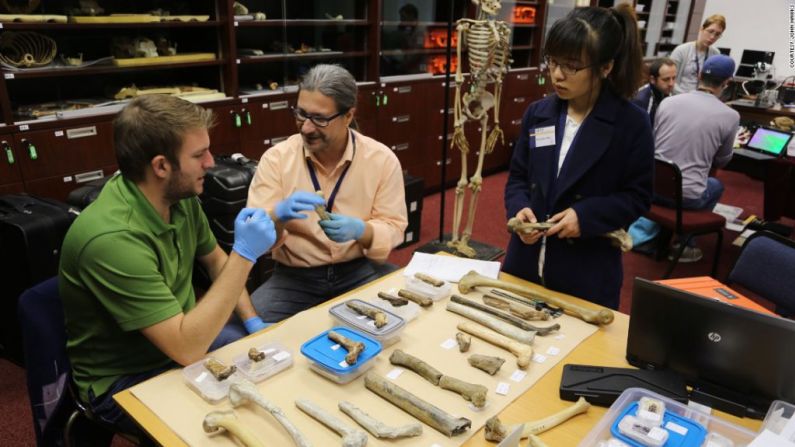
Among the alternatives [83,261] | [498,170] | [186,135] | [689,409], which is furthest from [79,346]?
[498,170]

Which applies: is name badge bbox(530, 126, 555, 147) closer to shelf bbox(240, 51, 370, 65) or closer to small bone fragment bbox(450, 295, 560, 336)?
small bone fragment bbox(450, 295, 560, 336)

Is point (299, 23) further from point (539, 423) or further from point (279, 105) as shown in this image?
point (539, 423)

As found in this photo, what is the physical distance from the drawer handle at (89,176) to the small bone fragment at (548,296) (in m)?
2.65

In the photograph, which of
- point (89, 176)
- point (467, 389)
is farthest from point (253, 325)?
point (89, 176)

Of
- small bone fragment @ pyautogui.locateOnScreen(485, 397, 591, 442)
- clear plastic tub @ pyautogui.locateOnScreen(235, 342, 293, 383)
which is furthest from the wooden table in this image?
clear plastic tub @ pyautogui.locateOnScreen(235, 342, 293, 383)

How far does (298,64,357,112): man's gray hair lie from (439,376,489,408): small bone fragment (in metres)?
1.15

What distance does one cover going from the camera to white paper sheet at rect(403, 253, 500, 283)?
2020 mm

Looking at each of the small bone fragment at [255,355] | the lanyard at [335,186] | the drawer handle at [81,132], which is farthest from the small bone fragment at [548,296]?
the drawer handle at [81,132]

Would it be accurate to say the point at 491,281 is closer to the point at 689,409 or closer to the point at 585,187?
the point at 585,187

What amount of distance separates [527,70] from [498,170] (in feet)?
3.92

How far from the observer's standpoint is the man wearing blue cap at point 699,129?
3561 mm

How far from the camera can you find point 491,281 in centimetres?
192

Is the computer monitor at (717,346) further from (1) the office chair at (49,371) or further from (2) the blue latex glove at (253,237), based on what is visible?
(1) the office chair at (49,371)

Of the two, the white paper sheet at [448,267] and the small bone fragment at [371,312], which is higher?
the small bone fragment at [371,312]
